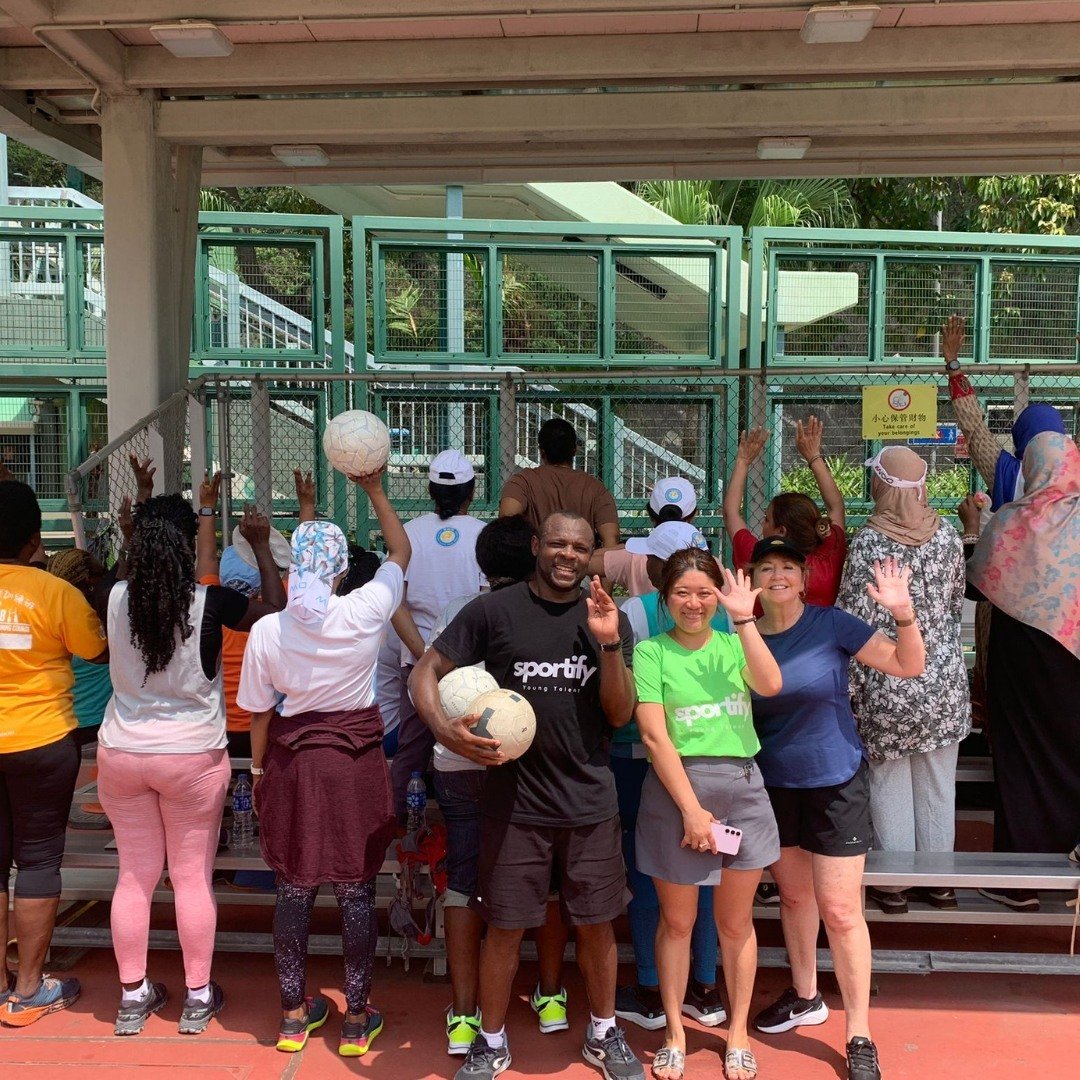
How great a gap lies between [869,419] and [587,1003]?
10.8 feet

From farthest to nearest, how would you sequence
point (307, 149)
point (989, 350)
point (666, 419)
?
point (989, 350)
point (666, 419)
point (307, 149)

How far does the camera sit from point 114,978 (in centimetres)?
459

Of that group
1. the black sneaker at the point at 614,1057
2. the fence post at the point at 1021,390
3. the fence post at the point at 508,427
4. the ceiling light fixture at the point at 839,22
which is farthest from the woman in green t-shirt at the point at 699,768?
the fence post at the point at 1021,390

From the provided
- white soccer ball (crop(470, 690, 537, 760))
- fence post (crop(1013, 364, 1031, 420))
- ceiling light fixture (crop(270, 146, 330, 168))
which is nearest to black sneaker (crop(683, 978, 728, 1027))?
white soccer ball (crop(470, 690, 537, 760))

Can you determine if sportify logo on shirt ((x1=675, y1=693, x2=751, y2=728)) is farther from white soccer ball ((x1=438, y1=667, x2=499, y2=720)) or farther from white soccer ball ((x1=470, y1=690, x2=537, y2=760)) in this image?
white soccer ball ((x1=438, y1=667, x2=499, y2=720))

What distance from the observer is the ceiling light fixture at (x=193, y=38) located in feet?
16.8

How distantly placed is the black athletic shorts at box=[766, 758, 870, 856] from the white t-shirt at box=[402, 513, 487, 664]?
1.61 meters

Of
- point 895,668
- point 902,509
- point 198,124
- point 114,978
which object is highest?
point 198,124

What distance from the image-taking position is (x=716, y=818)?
3691 millimetres

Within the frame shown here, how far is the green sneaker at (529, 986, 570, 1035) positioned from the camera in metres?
4.09

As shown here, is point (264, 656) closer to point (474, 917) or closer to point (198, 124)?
point (474, 917)

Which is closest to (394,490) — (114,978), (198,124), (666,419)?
(666,419)

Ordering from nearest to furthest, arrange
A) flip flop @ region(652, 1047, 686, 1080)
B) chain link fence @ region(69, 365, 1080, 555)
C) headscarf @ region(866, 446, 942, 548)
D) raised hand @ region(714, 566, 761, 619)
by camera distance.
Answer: raised hand @ region(714, 566, 761, 619) < flip flop @ region(652, 1047, 686, 1080) < headscarf @ region(866, 446, 942, 548) < chain link fence @ region(69, 365, 1080, 555)

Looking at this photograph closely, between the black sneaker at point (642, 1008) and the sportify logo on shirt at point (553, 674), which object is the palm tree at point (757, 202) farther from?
the black sneaker at point (642, 1008)
